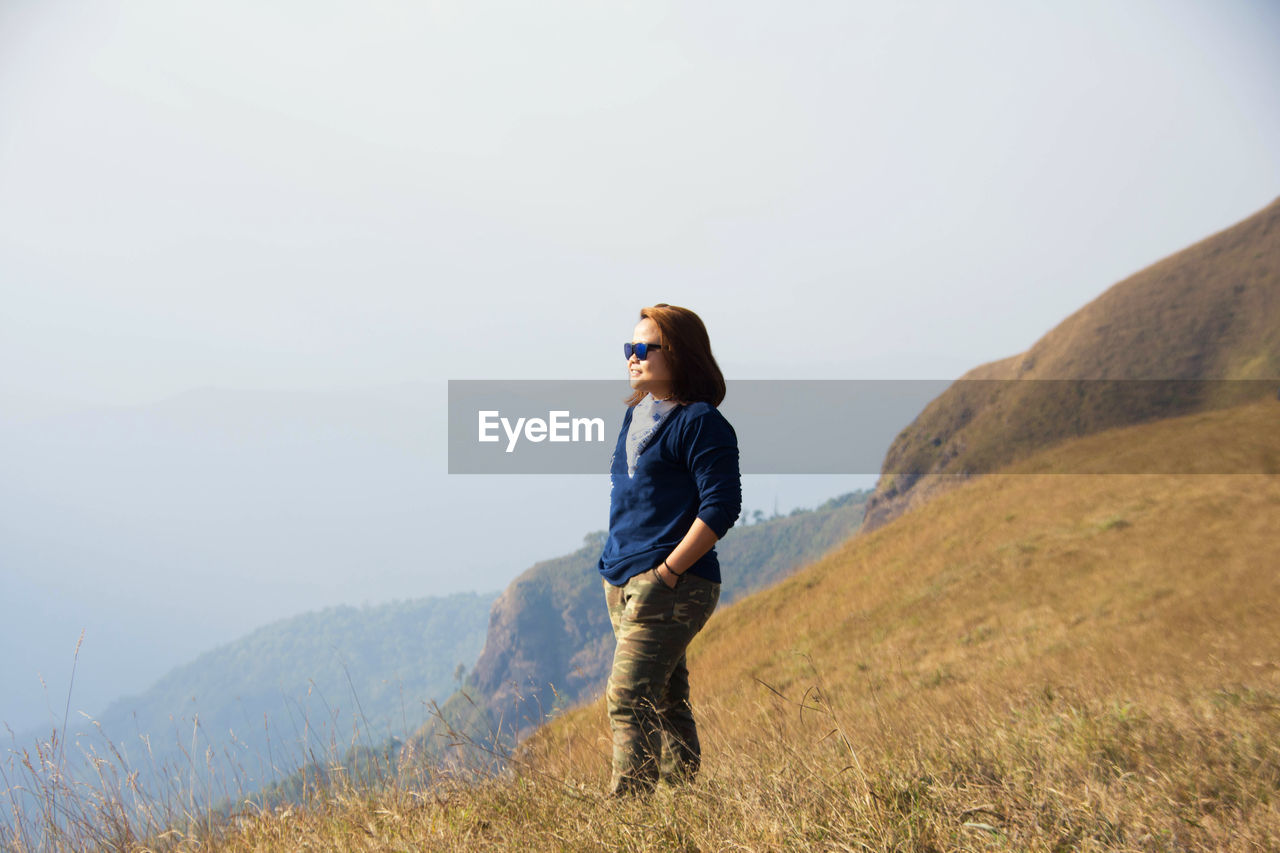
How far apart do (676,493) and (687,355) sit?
65cm

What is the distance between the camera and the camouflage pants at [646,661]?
3.05 metres

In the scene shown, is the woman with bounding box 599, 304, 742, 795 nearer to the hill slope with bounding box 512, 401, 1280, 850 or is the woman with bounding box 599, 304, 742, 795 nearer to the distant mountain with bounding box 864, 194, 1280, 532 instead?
the hill slope with bounding box 512, 401, 1280, 850

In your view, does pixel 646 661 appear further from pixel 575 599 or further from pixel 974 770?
pixel 575 599

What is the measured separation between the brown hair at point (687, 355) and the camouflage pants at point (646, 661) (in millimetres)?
861

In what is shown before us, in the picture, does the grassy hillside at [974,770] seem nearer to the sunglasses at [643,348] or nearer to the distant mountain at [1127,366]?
the sunglasses at [643,348]

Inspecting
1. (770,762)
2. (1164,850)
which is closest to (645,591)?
(770,762)

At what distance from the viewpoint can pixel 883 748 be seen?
3.59 metres

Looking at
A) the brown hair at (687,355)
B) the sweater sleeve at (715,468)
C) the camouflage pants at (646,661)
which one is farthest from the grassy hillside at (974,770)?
the brown hair at (687,355)

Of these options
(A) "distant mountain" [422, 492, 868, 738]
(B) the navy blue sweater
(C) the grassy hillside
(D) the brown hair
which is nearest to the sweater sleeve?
(B) the navy blue sweater

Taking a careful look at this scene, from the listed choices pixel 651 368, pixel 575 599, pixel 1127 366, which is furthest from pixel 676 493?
pixel 575 599

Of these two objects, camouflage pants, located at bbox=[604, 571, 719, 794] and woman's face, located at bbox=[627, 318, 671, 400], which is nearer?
camouflage pants, located at bbox=[604, 571, 719, 794]

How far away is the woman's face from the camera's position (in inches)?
133

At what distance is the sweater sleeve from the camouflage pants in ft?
1.08

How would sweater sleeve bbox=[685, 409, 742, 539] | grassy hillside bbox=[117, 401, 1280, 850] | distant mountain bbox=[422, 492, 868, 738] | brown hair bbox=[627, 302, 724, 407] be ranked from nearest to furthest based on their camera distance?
1. grassy hillside bbox=[117, 401, 1280, 850]
2. sweater sleeve bbox=[685, 409, 742, 539]
3. brown hair bbox=[627, 302, 724, 407]
4. distant mountain bbox=[422, 492, 868, 738]
